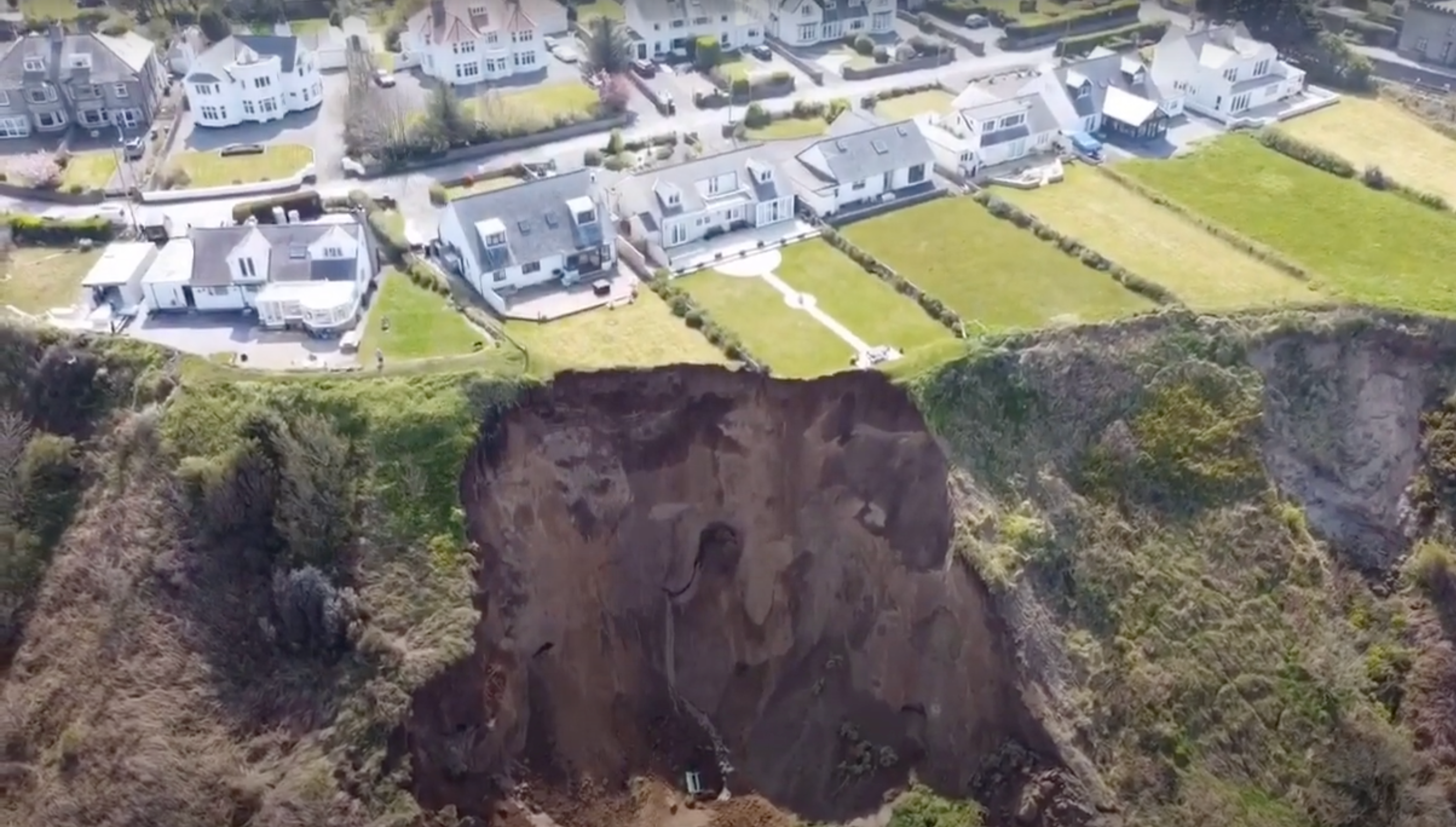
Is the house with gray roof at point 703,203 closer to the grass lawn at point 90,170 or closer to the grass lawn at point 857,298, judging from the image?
the grass lawn at point 857,298

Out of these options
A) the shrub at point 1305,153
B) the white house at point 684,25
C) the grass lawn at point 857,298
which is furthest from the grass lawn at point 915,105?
the shrub at point 1305,153

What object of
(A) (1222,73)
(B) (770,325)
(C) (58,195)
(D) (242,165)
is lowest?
(B) (770,325)

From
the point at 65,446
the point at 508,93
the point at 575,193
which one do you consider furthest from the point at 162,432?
the point at 508,93

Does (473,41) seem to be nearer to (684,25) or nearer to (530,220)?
(684,25)

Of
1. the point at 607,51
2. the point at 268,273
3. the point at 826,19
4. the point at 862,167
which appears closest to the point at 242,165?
the point at 268,273

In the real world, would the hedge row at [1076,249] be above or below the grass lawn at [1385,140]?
below

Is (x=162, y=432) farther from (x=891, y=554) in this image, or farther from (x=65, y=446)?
(x=891, y=554)
